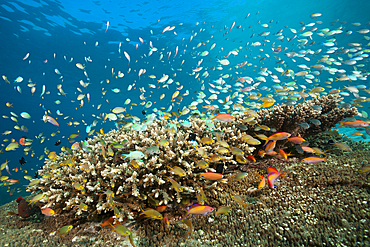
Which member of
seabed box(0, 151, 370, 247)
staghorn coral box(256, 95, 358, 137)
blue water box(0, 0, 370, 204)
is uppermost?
blue water box(0, 0, 370, 204)

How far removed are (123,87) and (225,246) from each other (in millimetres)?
49759

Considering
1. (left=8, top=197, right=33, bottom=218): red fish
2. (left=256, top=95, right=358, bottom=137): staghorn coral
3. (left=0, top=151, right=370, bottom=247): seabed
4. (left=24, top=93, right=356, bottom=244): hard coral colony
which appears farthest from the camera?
(left=256, top=95, right=358, bottom=137): staghorn coral

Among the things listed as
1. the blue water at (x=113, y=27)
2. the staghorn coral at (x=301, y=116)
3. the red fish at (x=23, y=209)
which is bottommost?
the red fish at (x=23, y=209)

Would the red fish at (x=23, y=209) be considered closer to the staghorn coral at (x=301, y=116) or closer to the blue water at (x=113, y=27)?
the staghorn coral at (x=301, y=116)

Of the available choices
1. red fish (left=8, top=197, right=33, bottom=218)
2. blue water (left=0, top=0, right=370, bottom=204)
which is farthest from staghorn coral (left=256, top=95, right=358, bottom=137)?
blue water (left=0, top=0, right=370, bottom=204)

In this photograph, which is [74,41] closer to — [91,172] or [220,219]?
[91,172]

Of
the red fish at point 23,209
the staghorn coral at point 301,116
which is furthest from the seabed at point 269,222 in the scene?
the staghorn coral at point 301,116

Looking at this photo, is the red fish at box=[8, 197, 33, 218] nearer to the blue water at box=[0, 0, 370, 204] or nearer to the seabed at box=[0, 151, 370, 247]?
the seabed at box=[0, 151, 370, 247]

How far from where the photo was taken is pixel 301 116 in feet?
15.0

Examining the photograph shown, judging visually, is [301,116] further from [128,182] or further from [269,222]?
[128,182]

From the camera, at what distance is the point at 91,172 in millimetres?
3588

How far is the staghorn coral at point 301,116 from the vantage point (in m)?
4.68

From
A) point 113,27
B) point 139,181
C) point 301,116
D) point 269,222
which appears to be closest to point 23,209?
point 139,181

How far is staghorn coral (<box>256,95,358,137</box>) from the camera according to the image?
468cm
